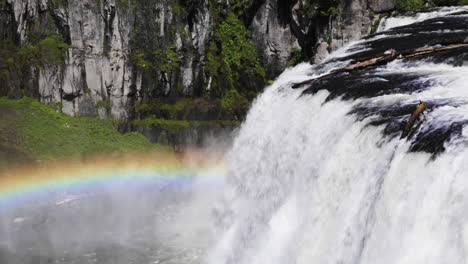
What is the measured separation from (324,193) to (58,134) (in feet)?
64.2

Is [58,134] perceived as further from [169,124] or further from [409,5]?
[409,5]

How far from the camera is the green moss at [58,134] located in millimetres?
22703

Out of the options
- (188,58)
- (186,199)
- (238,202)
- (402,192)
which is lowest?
(186,199)

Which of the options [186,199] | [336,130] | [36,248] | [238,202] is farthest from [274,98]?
[36,248]

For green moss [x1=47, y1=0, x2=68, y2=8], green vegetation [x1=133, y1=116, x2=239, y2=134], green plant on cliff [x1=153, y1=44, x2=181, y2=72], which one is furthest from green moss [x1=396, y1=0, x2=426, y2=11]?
green moss [x1=47, y1=0, x2=68, y2=8]

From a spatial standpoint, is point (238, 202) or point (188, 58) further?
point (188, 58)

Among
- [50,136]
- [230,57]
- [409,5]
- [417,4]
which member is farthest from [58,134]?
[417,4]

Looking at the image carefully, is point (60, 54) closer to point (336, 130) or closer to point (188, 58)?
point (188, 58)

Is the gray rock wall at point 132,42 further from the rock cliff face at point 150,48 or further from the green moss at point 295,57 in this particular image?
the green moss at point 295,57

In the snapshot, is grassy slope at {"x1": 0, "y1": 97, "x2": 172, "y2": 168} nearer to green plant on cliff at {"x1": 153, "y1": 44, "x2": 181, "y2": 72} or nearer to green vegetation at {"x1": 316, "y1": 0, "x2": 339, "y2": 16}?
green plant on cliff at {"x1": 153, "y1": 44, "x2": 181, "y2": 72}

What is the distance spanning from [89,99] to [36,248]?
11.5 m

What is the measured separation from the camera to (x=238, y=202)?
14.8 m

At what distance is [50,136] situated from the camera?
23.4 metres

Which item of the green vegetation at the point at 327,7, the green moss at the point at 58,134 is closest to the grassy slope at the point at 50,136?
the green moss at the point at 58,134
